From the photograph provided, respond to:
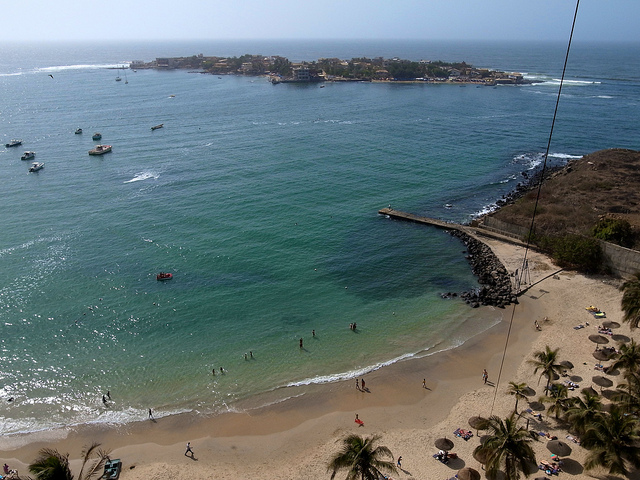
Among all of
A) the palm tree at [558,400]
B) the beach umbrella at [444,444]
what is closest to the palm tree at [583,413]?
the palm tree at [558,400]

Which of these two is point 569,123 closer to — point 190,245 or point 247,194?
point 247,194

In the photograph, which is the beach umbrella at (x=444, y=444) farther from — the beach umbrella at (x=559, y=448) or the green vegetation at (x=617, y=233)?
the green vegetation at (x=617, y=233)

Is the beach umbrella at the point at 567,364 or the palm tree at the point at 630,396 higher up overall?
the palm tree at the point at 630,396

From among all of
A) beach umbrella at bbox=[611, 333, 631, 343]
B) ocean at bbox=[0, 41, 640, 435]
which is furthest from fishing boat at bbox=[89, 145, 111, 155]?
beach umbrella at bbox=[611, 333, 631, 343]

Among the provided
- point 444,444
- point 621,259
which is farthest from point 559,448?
point 621,259

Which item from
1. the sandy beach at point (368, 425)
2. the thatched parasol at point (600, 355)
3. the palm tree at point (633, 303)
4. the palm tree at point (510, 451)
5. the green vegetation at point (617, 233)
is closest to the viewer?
the palm tree at point (510, 451)

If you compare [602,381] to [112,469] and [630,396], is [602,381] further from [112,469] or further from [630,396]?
[112,469]
